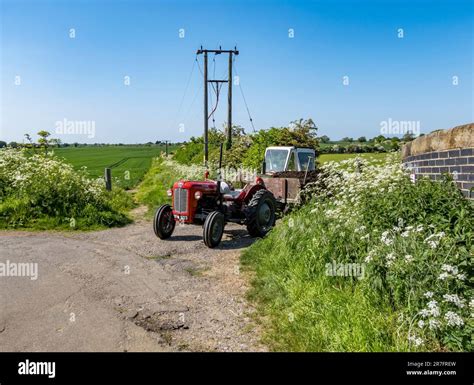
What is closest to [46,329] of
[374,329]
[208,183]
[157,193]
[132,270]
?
[132,270]

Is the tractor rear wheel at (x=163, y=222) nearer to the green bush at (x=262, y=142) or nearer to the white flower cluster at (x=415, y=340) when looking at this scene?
the white flower cluster at (x=415, y=340)

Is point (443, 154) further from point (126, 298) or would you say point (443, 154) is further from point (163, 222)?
point (163, 222)

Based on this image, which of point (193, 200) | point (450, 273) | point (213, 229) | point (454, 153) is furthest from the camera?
point (193, 200)

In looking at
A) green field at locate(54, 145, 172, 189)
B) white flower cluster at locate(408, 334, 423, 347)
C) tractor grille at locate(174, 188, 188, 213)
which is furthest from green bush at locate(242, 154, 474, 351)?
green field at locate(54, 145, 172, 189)

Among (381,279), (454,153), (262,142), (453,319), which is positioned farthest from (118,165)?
(453,319)

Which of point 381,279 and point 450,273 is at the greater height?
point 450,273

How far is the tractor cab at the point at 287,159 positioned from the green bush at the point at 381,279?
6.32 meters

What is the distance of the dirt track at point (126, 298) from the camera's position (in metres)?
3.52

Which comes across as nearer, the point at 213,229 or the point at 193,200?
the point at 213,229

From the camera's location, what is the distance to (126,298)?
459 centimetres

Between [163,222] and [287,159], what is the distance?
213 inches

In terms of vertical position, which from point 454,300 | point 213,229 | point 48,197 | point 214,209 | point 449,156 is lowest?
point 213,229

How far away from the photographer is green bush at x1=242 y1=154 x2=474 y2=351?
2.92 m

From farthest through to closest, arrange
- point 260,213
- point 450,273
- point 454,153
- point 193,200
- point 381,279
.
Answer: point 260,213 → point 193,200 → point 454,153 → point 381,279 → point 450,273
